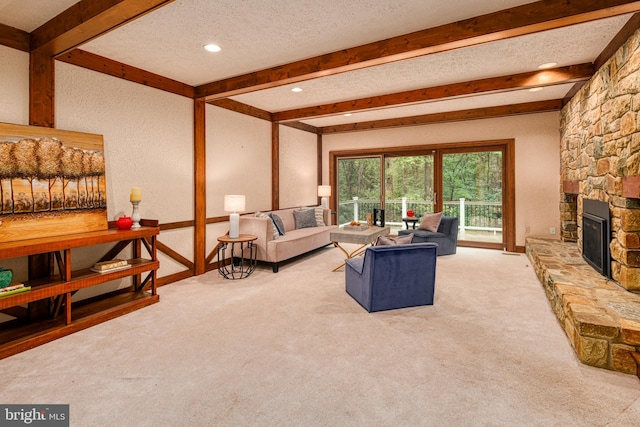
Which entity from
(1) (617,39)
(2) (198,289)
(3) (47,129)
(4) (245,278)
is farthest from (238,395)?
(1) (617,39)

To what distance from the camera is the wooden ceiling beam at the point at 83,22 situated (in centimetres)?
227

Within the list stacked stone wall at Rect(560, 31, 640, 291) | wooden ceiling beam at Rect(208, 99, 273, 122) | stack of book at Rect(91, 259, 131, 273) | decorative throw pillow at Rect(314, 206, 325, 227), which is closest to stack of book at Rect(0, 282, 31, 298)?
stack of book at Rect(91, 259, 131, 273)

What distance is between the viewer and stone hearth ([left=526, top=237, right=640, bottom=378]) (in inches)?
86.9

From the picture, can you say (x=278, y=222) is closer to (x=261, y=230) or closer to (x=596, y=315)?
(x=261, y=230)

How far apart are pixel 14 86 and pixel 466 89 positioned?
5.20 m

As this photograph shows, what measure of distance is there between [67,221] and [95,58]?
5.86ft

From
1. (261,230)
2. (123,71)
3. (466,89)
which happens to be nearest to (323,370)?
(261,230)

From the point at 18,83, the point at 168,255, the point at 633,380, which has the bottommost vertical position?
the point at 633,380

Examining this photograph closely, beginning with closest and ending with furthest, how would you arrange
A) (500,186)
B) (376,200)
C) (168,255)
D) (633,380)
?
(633,380), (168,255), (500,186), (376,200)

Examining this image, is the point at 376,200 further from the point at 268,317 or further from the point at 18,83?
the point at 18,83

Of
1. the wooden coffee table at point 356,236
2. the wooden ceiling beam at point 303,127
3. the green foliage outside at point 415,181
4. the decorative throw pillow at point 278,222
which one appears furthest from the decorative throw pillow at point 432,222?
the wooden ceiling beam at point 303,127

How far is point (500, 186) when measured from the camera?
6398mm

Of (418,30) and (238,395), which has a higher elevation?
(418,30)

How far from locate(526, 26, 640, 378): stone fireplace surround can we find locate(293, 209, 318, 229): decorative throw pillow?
3808 millimetres
